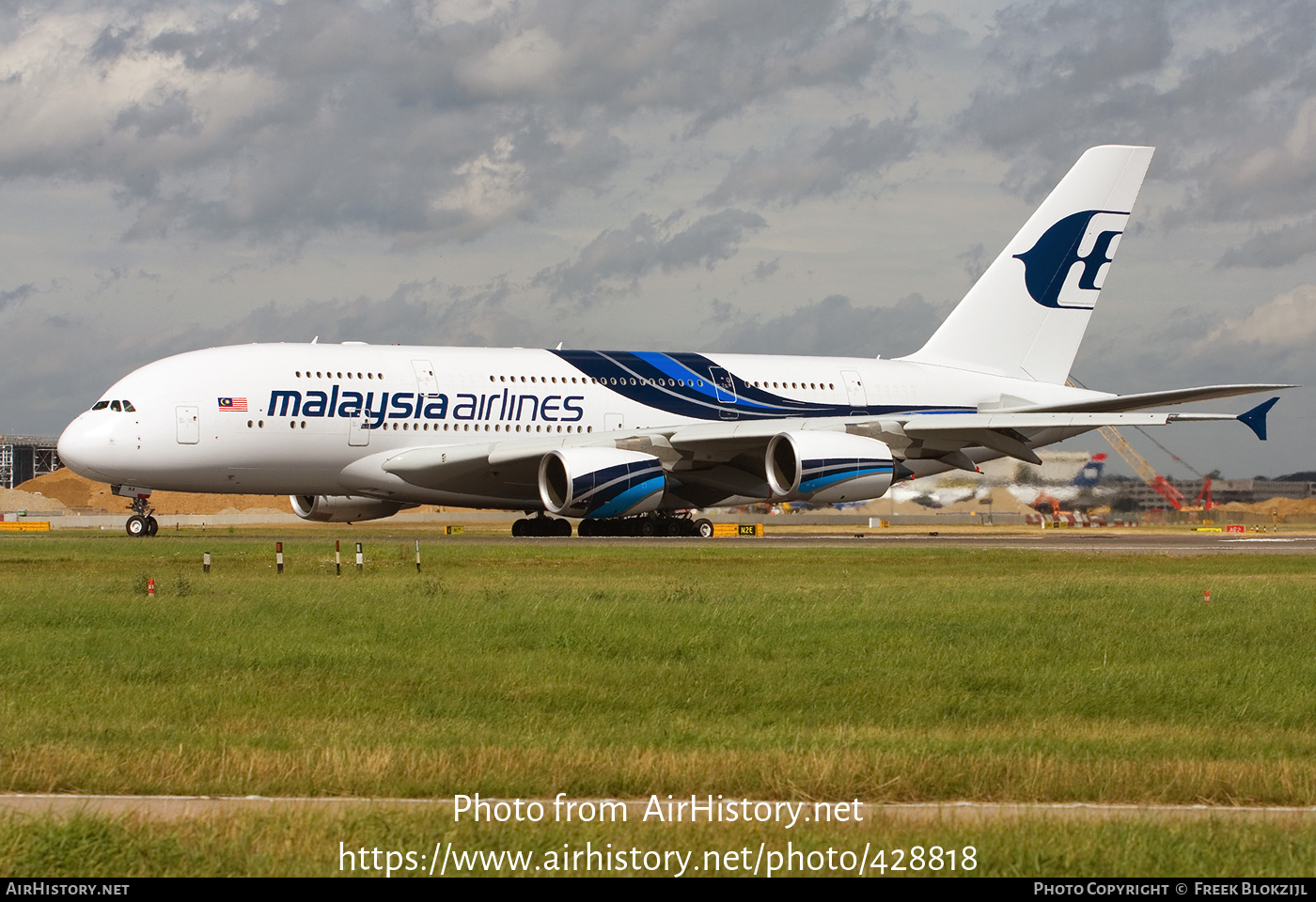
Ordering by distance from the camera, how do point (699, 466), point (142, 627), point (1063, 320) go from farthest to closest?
point (1063, 320), point (699, 466), point (142, 627)

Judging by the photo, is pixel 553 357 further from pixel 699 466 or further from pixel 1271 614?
pixel 1271 614

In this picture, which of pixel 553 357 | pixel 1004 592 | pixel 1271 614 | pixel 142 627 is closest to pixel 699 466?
pixel 553 357

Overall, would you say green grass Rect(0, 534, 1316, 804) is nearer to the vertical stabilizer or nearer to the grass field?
the grass field

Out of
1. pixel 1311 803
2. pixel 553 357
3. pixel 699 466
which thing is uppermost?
pixel 553 357

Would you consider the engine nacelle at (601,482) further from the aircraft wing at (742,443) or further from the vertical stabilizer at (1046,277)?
the vertical stabilizer at (1046,277)

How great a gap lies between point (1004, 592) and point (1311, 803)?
40.3 ft

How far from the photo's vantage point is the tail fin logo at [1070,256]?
4356 cm

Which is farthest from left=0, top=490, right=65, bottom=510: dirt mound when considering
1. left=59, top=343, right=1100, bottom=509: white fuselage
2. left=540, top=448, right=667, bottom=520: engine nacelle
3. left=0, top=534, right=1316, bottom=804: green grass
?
left=0, top=534, right=1316, bottom=804: green grass

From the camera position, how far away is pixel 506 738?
1044 cm

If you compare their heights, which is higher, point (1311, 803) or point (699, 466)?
point (699, 466)

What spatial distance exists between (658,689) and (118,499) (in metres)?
91.1

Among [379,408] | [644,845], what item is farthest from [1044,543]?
[644,845]

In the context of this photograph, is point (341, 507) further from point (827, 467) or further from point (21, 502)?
point (21, 502)

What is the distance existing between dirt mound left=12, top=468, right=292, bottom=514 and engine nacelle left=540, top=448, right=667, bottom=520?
59273mm
